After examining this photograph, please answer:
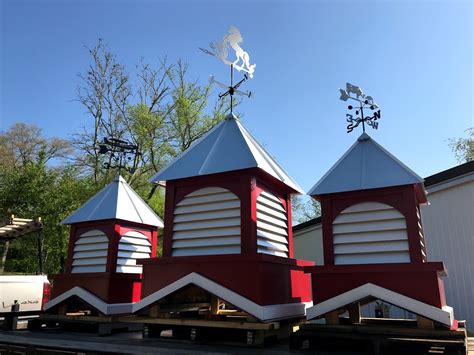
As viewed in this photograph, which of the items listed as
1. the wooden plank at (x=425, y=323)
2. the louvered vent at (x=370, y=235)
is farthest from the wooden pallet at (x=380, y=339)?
the louvered vent at (x=370, y=235)

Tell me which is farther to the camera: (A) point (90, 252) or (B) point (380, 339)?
(A) point (90, 252)

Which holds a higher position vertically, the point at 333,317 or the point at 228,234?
the point at 228,234

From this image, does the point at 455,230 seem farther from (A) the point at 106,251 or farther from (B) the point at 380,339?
(A) the point at 106,251

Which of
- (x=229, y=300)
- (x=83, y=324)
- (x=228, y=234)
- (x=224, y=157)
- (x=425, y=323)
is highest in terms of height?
(x=224, y=157)

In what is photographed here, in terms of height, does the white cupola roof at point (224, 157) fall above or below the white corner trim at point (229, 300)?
above

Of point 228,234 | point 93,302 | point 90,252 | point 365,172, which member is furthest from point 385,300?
point 90,252

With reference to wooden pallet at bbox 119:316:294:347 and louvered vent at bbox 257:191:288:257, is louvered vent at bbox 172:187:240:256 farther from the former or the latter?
wooden pallet at bbox 119:316:294:347

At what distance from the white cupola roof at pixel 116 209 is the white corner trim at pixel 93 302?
1.73 m

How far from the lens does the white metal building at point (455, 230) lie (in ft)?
34.6

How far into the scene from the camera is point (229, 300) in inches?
249

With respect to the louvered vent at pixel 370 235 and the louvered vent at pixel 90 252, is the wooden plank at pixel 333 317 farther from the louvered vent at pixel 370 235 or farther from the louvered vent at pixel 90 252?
the louvered vent at pixel 90 252

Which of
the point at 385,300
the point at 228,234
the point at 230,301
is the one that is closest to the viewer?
the point at 385,300

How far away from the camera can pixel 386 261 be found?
5930 mm

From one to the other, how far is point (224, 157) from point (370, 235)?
2.97 m
